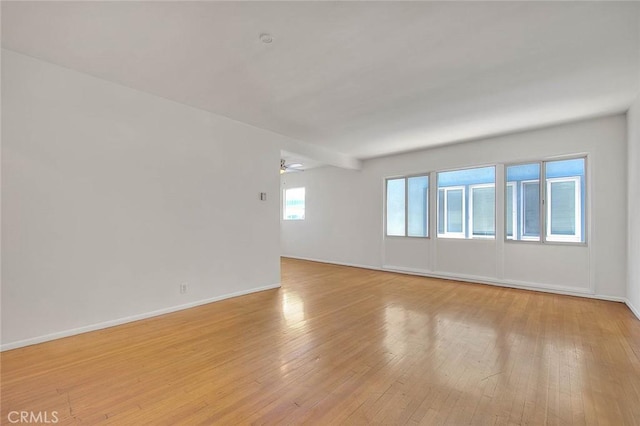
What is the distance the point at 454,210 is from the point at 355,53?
14.4 feet

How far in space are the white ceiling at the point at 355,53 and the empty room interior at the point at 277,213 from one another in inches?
0.9

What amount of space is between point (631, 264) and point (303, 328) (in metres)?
4.52

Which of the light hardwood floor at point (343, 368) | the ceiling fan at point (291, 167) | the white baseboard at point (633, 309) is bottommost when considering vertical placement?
the light hardwood floor at point (343, 368)

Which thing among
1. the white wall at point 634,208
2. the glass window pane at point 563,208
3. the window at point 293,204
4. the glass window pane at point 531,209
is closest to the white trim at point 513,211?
the glass window pane at point 531,209

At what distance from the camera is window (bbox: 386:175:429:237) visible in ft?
20.7

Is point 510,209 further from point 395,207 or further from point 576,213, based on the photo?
point 395,207

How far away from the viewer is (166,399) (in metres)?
1.88

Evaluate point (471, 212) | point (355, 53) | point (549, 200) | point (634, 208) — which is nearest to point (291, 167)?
point (471, 212)

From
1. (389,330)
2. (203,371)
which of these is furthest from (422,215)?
(203,371)

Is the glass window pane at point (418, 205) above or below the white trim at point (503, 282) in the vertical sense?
above

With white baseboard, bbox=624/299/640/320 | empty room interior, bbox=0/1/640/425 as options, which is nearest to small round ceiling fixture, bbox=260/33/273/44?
empty room interior, bbox=0/1/640/425

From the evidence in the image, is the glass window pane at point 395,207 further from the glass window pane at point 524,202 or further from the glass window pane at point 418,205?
the glass window pane at point 524,202

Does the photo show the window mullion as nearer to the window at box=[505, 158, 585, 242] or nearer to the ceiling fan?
the window at box=[505, 158, 585, 242]

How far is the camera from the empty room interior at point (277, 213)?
2.01 metres
